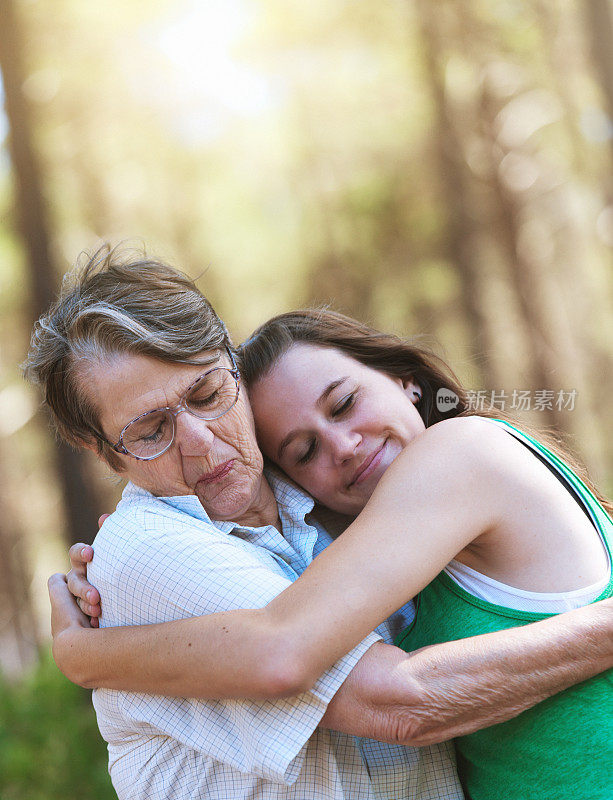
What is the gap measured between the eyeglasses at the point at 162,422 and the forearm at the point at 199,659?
1.56 feet

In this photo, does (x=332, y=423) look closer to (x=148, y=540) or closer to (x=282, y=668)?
(x=148, y=540)

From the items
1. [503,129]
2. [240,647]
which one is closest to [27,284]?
[240,647]

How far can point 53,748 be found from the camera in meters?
6.20

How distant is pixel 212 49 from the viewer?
37.7ft

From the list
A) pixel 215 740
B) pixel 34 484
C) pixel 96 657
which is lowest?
pixel 34 484

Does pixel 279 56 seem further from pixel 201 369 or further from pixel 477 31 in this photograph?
pixel 201 369

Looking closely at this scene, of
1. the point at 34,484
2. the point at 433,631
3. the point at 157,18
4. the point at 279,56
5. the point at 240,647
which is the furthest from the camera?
the point at 34,484

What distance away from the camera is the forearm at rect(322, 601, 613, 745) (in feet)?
5.26

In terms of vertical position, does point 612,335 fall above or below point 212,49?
below

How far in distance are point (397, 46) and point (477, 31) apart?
4.94 feet

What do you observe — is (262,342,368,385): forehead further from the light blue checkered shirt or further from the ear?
the light blue checkered shirt

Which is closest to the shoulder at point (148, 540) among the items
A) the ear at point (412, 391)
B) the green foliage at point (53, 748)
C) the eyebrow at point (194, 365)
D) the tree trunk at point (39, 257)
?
the eyebrow at point (194, 365)

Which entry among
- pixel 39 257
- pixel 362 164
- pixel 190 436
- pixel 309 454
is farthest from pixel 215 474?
pixel 362 164

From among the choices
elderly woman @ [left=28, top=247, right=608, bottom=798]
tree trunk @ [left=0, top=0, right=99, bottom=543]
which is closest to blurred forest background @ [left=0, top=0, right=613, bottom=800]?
tree trunk @ [left=0, top=0, right=99, bottom=543]
